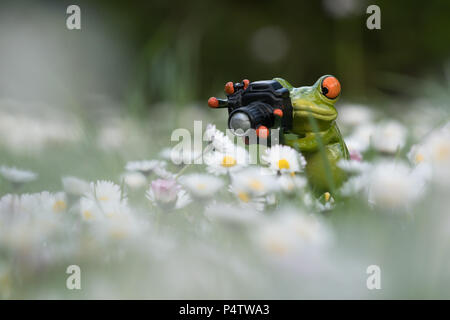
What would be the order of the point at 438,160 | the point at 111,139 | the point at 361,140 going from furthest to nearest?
the point at 111,139 < the point at 361,140 < the point at 438,160

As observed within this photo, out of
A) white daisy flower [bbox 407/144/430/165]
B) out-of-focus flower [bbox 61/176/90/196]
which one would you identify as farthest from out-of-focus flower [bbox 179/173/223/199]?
white daisy flower [bbox 407/144/430/165]

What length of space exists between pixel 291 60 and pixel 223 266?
80.1 inches

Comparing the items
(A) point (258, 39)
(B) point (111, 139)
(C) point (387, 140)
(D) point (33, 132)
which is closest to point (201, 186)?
(C) point (387, 140)

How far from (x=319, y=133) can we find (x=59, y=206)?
0.31 m

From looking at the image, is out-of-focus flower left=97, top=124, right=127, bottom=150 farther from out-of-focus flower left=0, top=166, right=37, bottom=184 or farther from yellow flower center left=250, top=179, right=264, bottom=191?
yellow flower center left=250, top=179, right=264, bottom=191

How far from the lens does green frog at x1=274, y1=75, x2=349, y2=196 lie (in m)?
0.54

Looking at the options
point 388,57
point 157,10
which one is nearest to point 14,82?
point 157,10

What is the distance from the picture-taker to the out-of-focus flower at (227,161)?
1.62ft

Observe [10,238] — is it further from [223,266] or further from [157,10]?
[157,10]

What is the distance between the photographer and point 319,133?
1.81ft

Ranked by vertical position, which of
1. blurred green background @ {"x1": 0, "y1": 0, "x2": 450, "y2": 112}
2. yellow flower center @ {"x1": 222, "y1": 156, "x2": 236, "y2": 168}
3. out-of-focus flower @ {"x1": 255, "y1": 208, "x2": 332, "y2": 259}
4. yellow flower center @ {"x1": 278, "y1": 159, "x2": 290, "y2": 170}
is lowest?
out-of-focus flower @ {"x1": 255, "y1": 208, "x2": 332, "y2": 259}

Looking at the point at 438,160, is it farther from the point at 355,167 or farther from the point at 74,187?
the point at 74,187

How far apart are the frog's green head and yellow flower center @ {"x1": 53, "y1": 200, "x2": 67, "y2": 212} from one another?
11.3 inches

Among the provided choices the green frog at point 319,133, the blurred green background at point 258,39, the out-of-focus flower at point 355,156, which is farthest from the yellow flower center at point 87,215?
the blurred green background at point 258,39
